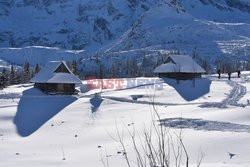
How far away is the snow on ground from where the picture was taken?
2838 cm

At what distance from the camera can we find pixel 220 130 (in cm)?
3381

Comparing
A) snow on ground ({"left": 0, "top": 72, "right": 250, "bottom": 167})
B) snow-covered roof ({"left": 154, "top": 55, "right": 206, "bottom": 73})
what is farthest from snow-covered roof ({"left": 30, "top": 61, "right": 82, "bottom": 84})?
snow-covered roof ({"left": 154, "top": 55, "right": 206, "bottom": 73})

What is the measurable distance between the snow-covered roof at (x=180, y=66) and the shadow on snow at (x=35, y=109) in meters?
26.8

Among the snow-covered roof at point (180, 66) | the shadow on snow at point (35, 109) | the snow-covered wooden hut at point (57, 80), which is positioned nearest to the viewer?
the shadow on snow at point (35, 109)

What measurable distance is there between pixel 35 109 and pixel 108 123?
12.5 m

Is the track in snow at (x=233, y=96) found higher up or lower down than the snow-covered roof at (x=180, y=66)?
lower down

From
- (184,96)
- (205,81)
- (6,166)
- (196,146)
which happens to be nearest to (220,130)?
(196,146)

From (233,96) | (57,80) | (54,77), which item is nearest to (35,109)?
(57,80)

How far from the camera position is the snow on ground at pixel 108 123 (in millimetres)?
28375

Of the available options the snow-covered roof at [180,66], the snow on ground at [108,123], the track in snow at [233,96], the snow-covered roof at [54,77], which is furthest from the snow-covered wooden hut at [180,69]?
the snow-covered roof at [54,77]

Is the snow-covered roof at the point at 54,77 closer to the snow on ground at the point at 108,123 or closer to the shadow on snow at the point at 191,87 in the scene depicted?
the snow on ground at the point at 108,123

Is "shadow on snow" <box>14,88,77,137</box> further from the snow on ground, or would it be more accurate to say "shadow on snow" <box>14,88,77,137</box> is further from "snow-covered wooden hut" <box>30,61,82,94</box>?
"snow-covered wooden hut" <box>30,61,82,94</box>

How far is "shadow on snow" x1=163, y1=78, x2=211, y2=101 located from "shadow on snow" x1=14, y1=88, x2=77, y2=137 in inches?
663

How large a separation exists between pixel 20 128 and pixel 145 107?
14782 mm
